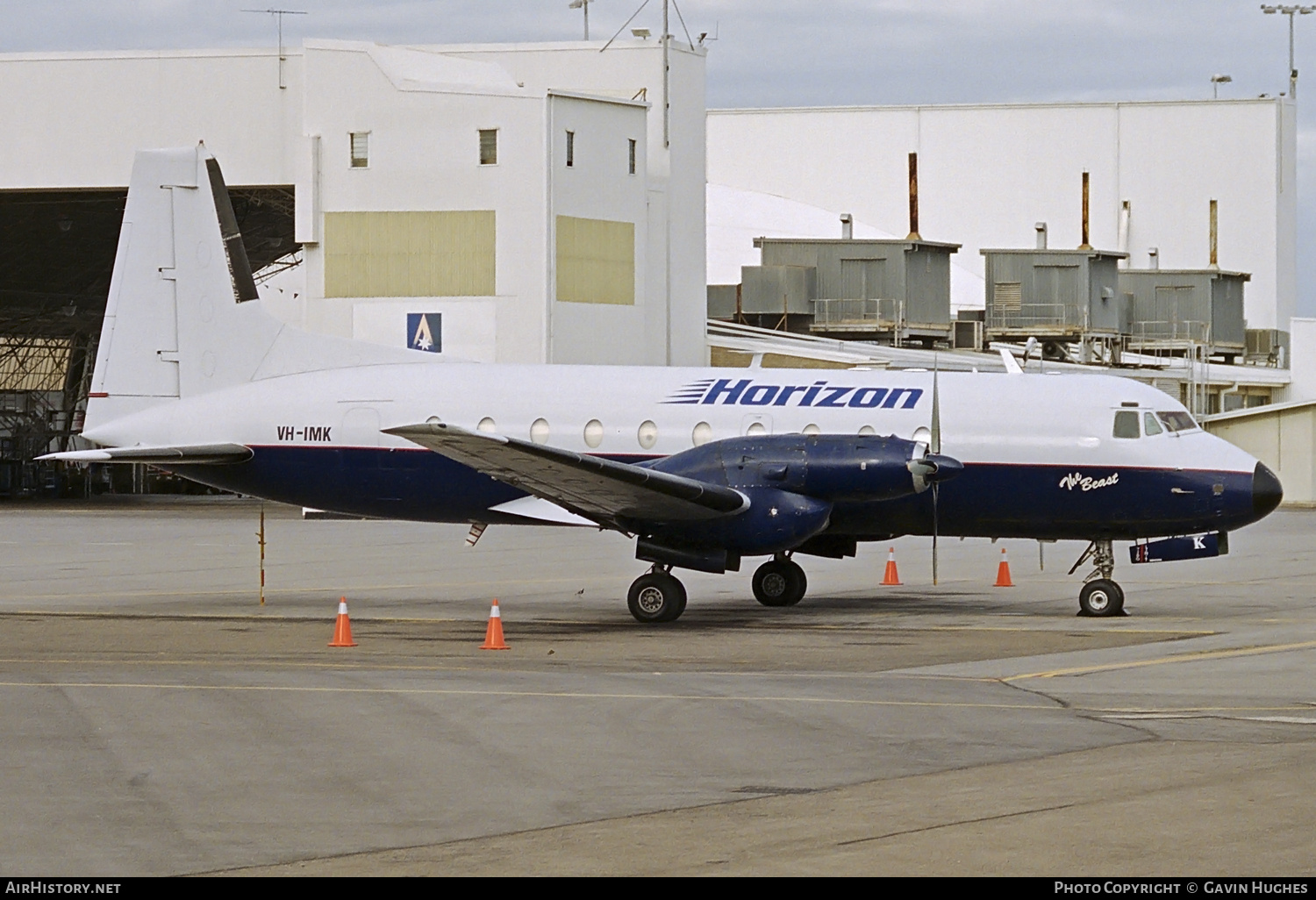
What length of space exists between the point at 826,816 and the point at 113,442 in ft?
55.5

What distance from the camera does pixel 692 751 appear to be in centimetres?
1140

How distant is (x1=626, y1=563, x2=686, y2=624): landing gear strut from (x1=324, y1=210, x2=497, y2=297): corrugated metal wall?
92.6 feet

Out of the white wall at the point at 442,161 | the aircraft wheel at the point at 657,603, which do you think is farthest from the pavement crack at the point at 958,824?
the white wall at the point at 442,161

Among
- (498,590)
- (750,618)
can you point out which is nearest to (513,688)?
(750,618)

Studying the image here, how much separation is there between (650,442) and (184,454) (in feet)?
21.0

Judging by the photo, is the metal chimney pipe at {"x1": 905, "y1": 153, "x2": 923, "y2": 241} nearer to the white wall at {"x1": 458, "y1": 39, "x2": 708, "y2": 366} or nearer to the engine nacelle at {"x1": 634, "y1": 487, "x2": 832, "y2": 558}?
the white wall at {"x1": 458, "y1": 39, "x2": 708, "y2": 366}

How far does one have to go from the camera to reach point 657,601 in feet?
67.0

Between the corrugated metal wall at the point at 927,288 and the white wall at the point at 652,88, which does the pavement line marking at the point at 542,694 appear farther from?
the corrugated metal wall at the point at 927,288

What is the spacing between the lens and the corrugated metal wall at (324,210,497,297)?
157ft

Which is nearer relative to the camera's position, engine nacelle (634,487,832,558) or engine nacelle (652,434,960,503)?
engine nacelle (652,434,960,503)

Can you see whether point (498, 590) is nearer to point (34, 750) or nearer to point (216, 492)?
point (34, 750)

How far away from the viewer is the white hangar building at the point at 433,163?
47.5m

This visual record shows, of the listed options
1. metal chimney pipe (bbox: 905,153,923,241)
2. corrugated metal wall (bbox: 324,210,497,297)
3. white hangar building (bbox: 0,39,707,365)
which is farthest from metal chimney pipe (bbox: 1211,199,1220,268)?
corrugated metal wall (bbox: 324,210,497,297)

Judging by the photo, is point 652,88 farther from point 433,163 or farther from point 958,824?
point 958,824
